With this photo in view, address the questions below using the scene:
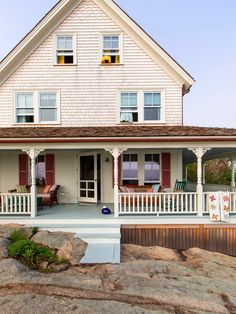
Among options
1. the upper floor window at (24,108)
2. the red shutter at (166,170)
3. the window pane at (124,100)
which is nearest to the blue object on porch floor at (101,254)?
the red shutter at (166,170)

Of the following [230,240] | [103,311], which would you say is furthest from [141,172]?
[103,311]

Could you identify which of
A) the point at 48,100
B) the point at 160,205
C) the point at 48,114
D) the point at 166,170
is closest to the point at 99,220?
the point at 160,205

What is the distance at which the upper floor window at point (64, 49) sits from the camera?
14039 mm

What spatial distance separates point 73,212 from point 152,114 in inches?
243

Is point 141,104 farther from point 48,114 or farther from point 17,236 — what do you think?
point 17,236

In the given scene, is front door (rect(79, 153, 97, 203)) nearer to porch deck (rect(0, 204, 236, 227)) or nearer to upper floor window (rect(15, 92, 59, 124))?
upper floor window (rect(15, 92, 59, 124))

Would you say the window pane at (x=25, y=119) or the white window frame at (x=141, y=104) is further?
the window pane at (x=25, y=119)

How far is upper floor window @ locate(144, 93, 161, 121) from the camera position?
13797 millimetres

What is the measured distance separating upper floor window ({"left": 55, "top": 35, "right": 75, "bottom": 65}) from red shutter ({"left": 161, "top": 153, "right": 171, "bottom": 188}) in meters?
6.61

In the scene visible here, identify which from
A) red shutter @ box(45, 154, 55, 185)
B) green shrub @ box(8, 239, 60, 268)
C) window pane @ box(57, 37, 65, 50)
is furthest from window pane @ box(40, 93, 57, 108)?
green shrub @ box(8, 239, 60, 268)

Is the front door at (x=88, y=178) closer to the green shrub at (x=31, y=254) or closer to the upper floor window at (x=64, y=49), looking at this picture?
the upper floor window at (x=64, y=49)

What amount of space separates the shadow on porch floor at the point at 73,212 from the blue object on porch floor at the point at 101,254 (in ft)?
5.42

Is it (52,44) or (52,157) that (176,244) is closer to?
(52,157)

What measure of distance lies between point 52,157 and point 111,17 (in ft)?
24.8
